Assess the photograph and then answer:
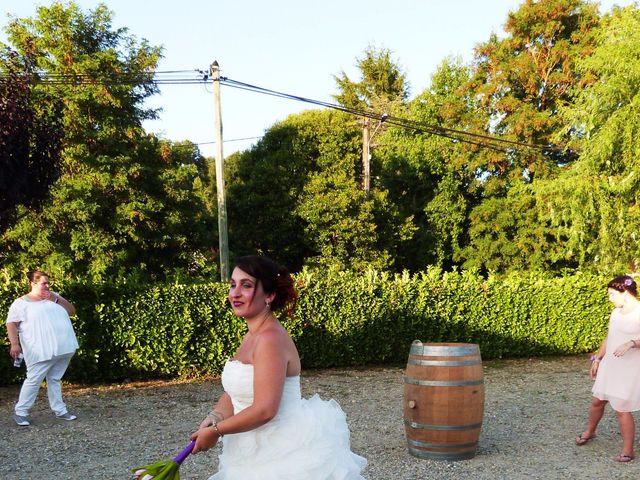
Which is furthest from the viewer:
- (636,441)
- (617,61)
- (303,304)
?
(617,61)

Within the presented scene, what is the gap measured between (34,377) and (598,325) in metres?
11.8

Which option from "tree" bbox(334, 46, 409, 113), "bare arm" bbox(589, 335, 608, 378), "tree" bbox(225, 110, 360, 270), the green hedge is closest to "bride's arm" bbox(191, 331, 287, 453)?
"bare arm" bbox(589, 335, 608, 378)

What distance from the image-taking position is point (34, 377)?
24.3 ft

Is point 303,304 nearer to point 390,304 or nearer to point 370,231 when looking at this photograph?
point 390,304

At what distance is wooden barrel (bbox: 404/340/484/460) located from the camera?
5.75 metres

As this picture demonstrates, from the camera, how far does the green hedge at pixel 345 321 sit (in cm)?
1030

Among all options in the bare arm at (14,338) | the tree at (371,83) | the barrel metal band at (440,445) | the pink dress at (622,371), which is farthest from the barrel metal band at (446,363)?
the tree at (371,83)

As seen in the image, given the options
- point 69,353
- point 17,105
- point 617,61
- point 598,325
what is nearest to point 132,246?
point 17,105

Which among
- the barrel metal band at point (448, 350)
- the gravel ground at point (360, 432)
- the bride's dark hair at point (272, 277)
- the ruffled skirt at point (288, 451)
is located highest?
the bride's dark hair at point (272, 277)

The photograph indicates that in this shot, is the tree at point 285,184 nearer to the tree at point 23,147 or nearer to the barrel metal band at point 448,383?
the tree at point 23,147

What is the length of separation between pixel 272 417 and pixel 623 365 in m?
4.53

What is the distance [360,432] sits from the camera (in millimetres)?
7113

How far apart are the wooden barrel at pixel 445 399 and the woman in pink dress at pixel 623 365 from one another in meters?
1.22

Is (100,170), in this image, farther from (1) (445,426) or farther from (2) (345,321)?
(1) (445,426)
